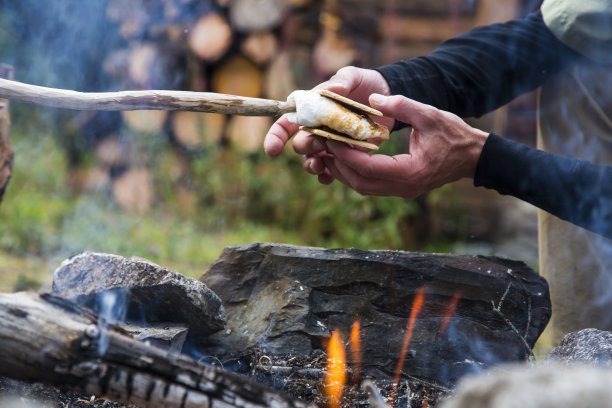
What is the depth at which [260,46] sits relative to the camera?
16.3 ft

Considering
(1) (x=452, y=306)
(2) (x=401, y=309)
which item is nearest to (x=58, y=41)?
(2) (x=401, y=309)

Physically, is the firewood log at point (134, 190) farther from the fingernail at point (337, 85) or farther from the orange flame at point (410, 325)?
the orange flame at point (410, 325)

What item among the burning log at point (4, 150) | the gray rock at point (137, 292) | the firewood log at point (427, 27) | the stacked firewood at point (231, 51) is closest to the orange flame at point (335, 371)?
the gray rock at point (137, 292)

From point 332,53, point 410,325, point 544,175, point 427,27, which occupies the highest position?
point 427,27

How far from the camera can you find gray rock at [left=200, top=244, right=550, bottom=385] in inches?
82.8

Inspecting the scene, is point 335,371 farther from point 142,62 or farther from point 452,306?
point 142,62

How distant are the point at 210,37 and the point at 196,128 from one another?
2.65 ft

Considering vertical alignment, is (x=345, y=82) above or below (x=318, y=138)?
above

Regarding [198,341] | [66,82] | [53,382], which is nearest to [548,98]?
[198,341]

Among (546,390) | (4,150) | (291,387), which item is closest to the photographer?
(546,390)

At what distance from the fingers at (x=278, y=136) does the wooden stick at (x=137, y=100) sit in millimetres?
201

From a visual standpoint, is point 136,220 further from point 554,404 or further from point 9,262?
point 554,404

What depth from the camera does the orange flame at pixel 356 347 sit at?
207cm

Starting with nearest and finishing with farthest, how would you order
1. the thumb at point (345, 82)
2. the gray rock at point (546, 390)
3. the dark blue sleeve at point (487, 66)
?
the gray rock at point (546, 390) → the thumb at point (345, 82) → the dark blue sleeve at point (487, 66)
